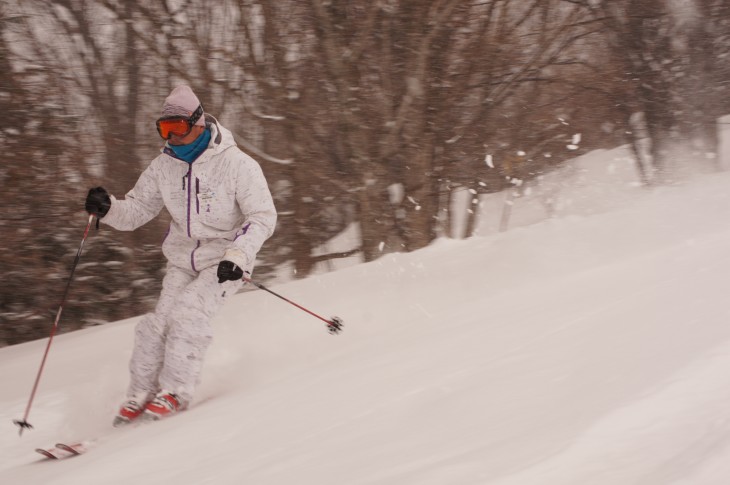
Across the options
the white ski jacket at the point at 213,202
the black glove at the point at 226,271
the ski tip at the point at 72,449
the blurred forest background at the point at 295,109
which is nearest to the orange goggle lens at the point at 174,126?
the white ski jacket at the point at 213,202

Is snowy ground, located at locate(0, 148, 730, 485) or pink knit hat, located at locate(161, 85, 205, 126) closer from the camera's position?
snowy ground, located at locate(0, 148, 730, 485)

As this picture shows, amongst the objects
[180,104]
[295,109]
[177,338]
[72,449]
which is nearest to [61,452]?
[72,449]

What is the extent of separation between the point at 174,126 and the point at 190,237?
61cm

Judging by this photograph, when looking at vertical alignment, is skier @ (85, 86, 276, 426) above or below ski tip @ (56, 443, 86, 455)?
above

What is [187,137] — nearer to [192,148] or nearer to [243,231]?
[192,148]

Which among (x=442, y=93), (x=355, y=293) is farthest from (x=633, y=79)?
(x=355, y=293)

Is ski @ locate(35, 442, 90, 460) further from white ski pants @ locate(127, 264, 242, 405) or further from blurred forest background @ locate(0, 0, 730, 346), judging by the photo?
blurred forest background @ locate(0, 0, 730, 346)

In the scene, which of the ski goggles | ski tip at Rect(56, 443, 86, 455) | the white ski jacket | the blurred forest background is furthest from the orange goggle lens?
the blurred forest background

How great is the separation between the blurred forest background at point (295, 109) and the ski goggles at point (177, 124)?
272 centimetres

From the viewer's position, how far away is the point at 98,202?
3.95m

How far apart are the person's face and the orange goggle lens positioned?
0.07 ft

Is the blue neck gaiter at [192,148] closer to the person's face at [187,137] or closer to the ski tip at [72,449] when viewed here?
the person's face at [187,137]

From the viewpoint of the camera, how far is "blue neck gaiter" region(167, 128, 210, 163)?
382cm

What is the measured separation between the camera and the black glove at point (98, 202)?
3.94 meters
